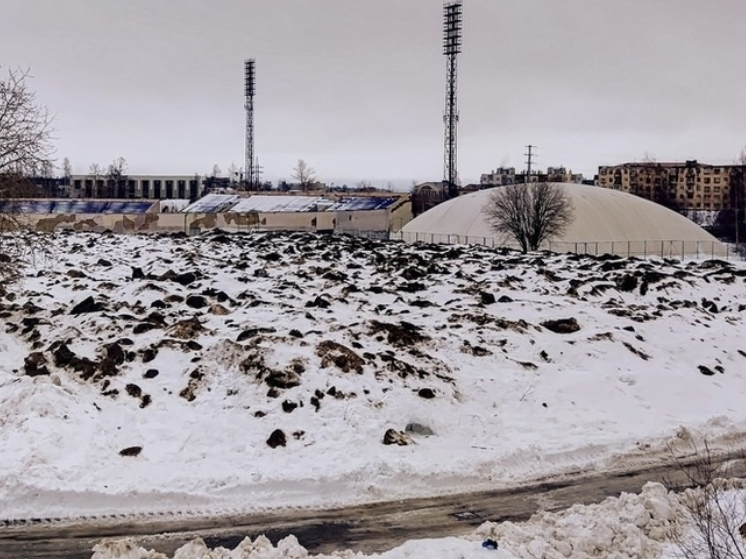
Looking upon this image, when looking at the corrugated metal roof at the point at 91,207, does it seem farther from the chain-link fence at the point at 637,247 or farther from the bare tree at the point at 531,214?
the bare tree at the point at 531,214

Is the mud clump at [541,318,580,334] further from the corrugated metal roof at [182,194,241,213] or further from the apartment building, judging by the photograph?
the apartment building

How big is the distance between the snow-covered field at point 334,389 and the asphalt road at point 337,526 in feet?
1.37

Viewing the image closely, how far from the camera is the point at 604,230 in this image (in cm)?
4616

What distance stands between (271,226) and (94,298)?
42.6 metres

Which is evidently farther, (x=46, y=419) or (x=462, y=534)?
(x=46, y=419)

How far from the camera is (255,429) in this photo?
11.4 metres

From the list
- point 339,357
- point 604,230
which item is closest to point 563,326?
point 339,357

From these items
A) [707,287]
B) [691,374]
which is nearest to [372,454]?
[691,374]

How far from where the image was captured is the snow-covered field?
9.84 meters

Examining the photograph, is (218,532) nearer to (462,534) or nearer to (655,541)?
(462,534)

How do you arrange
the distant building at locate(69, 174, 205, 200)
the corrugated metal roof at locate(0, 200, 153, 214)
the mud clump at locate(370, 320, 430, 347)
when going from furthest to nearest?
the distant building at locate(69, 174, 205, 200)
the corrugated metal roof at locate(0, 200, 153, 214)
the mud clump at locate(370, 320, 430, 347)

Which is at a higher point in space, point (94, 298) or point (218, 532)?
point (94, 298)

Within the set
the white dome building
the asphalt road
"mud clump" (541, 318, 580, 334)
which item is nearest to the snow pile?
the asphalt road

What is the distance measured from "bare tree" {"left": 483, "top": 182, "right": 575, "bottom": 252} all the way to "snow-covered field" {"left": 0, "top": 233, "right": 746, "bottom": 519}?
18580 millimetres
